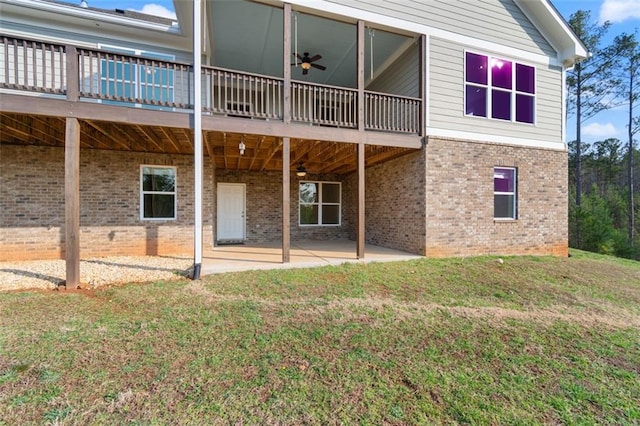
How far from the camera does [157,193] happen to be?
8.34 m

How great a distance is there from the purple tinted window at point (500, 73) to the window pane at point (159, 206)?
9.68 meters

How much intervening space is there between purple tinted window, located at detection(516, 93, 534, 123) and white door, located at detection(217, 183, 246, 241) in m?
9.12

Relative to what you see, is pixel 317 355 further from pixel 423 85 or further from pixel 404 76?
pixel 404 76

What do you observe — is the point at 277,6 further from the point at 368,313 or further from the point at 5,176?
the point at 5,176

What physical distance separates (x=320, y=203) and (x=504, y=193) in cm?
638

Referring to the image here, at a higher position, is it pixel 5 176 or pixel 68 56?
pixel 68 56

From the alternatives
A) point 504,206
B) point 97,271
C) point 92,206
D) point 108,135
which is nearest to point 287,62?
point 108,135

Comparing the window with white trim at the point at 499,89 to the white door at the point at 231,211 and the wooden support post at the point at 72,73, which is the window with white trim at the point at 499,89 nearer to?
the white door at the point at 231,211

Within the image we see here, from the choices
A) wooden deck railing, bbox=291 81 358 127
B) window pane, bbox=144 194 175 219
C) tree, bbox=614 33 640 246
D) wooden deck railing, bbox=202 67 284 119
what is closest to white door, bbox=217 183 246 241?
window pane, bbox=144 194 175 219

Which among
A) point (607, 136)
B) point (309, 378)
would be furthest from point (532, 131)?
point (607, 136)

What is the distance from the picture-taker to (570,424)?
2.21 meters

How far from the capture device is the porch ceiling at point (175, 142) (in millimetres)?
6200

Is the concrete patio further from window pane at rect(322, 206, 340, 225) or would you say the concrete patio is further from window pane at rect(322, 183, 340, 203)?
window pane at rect(322, 183, 340, 203)

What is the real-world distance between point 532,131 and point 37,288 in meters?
12.2
